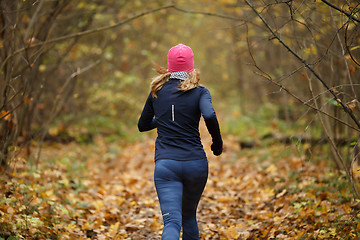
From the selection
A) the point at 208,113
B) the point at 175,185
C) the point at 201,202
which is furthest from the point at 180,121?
the point at 201,202

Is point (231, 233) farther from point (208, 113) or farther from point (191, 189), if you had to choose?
point (208, 113)

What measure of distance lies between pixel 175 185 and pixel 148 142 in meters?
11.0

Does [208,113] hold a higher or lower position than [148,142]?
higher

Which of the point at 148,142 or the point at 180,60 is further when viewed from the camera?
the point at 148,142

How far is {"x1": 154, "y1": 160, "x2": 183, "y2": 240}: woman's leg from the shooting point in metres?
3.39

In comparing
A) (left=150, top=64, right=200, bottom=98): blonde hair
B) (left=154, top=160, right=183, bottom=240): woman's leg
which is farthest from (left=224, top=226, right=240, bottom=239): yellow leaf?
(left=150, top=64, right=200, bottom=98): blonde hair

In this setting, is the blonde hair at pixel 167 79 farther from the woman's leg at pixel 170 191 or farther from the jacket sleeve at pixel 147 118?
the woman's leg at pixel 170 191

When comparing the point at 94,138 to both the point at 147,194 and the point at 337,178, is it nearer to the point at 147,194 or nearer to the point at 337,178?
the point at 147,194

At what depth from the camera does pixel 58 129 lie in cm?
1329

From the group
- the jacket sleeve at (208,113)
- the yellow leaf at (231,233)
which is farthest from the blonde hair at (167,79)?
the yellow leaf at (231,233)

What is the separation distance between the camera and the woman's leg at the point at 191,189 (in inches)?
137

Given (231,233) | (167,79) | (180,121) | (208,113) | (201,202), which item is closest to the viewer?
(208,113)

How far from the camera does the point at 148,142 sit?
47.1 ft

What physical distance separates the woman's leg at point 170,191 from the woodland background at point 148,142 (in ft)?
4.76
